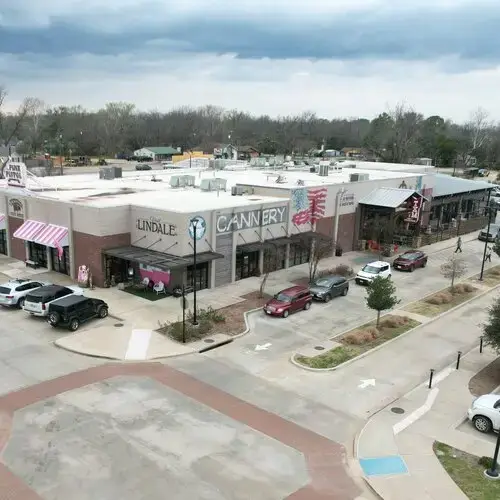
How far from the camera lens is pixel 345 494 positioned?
1587 centimetres

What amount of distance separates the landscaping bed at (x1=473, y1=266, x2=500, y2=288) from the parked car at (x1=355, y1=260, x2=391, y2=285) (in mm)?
7899

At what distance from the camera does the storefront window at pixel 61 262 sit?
37.9 m

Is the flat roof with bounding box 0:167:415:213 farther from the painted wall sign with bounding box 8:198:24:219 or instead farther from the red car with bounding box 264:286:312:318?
the red car with bounding box 264:286:312:318

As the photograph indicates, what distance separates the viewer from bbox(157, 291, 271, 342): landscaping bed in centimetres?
2772

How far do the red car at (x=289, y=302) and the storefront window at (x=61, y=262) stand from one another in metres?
15.1

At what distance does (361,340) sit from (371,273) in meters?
12.6

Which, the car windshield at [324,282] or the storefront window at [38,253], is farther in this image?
the storefront window at [38,253]

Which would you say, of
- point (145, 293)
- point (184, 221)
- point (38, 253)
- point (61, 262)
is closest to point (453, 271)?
point (184, 221)

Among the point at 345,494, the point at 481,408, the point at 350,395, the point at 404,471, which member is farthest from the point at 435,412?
the point at 345,494

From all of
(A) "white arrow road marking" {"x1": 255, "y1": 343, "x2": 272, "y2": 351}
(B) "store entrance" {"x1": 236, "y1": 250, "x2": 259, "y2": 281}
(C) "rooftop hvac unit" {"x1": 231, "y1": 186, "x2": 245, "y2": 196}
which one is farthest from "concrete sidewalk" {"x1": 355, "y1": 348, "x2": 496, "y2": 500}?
(C) "rooftop hvac unit" {"x1": 231, "y1": 186, "x2": 245, "y2": 196}

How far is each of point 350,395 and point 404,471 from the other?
18.1 feet

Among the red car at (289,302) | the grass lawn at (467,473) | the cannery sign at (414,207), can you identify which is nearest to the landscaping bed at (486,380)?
the grass lawn at (467,473)

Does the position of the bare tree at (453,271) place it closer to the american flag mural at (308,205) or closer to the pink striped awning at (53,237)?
the american flag mural at (308,205)

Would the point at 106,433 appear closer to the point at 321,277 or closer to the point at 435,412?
the point at 435,412
